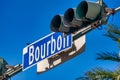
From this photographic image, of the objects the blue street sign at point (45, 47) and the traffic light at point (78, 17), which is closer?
the traffic light at point (78, 17)

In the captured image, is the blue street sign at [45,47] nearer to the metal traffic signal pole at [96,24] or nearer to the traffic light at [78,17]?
the metal traffic signal pole at [96,24]

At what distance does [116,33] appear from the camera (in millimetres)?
10086

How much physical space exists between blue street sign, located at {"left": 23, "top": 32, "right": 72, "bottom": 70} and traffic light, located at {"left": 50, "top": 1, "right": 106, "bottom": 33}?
893 mm

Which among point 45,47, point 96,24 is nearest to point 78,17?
point 96,24

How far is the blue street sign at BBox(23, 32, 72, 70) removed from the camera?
27.1 ft

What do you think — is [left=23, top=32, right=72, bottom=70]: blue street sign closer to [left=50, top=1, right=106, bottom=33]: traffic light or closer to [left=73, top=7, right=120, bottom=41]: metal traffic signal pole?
[left=73, top=7, right=120, bottom=41]: metal traffic signal pole

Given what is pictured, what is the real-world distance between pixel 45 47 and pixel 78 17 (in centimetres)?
226

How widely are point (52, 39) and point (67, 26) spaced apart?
5.62 feet

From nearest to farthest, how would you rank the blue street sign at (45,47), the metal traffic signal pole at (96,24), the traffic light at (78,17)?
1. the traffic light at (78,17)
2. the metal traffic signal pole at (96,24)
3. the blue street sign at (45,47)

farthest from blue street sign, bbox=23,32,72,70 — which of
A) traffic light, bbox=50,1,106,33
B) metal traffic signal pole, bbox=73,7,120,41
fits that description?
traffic light, bbox=50,1,106,33

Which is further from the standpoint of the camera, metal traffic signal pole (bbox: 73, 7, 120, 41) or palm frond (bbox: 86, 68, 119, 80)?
palm frond (bbox: 86, 68, 119, 80)

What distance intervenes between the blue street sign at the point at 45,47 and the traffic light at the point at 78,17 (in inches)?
35.2

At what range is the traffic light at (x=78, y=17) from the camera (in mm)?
6438

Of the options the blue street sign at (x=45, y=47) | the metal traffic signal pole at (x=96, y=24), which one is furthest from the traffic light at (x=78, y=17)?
the blue street sign at (x=45, y=47)
